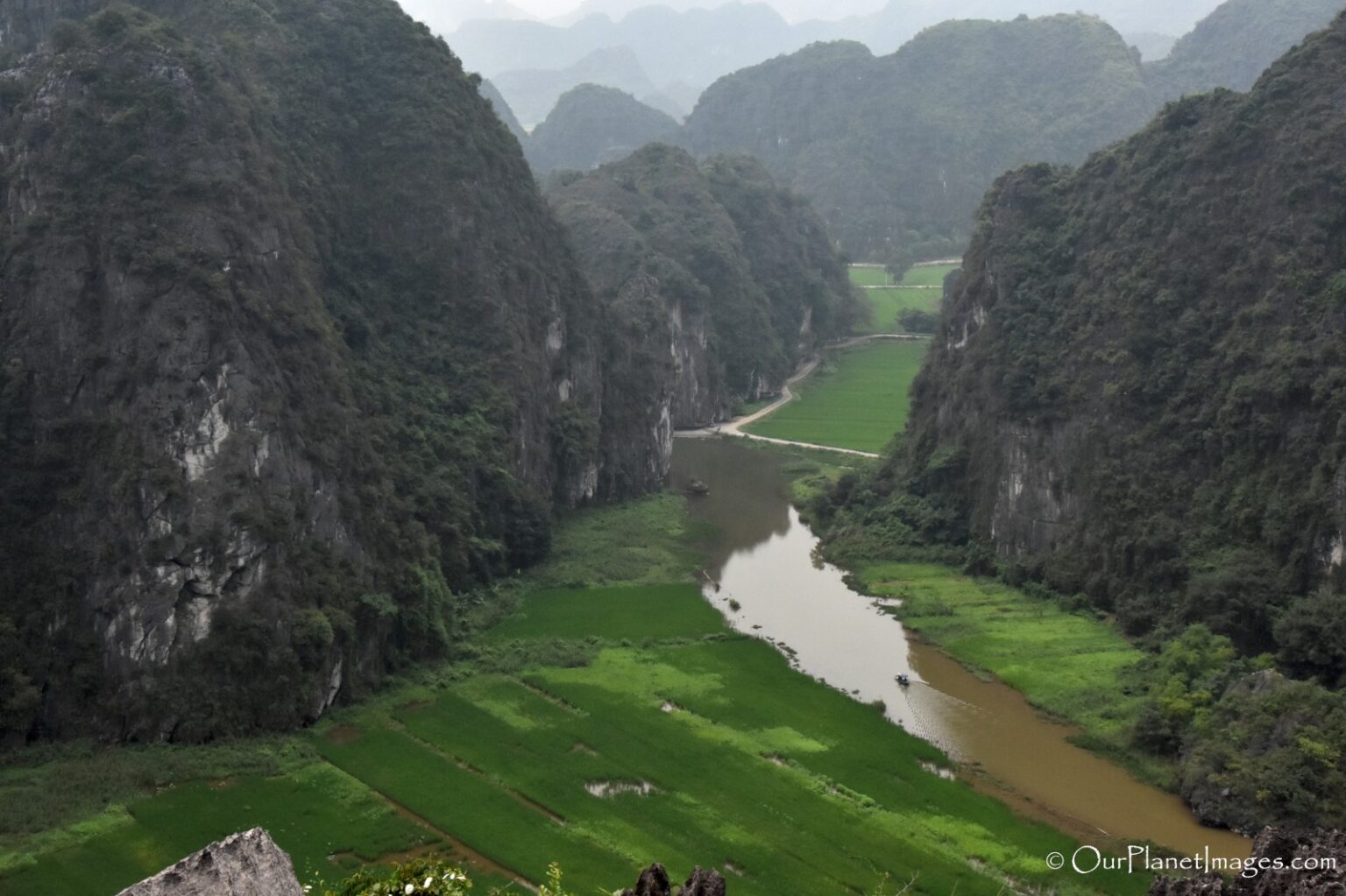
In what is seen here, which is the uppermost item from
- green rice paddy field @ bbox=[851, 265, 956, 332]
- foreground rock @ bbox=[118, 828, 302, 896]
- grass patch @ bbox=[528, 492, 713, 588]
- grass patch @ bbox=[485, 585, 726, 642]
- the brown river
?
green rice paddy field @ bbox=[851, 265, 956, 332]

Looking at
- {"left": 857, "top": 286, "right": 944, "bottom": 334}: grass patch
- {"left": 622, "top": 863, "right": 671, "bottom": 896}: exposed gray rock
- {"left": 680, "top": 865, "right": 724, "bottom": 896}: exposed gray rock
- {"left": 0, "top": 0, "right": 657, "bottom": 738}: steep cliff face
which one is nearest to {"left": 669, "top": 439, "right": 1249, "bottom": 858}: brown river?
{"left": 0, "top": 0, "right": 657, "bottom": 738}: steep cliff face

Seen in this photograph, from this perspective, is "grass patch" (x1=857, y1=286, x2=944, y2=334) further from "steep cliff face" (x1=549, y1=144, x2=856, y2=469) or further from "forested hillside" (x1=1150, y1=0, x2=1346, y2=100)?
"forested hillside" (x1=1150, y1=0, x2=1346, y2=100)

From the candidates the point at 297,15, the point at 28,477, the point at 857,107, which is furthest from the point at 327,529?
the point at 857,107

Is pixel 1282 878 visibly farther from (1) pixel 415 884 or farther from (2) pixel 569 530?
(2) pixel 569 530

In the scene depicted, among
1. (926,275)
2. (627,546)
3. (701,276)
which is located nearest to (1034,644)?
(627,546)

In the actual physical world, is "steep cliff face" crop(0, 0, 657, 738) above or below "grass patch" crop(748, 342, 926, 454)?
above
